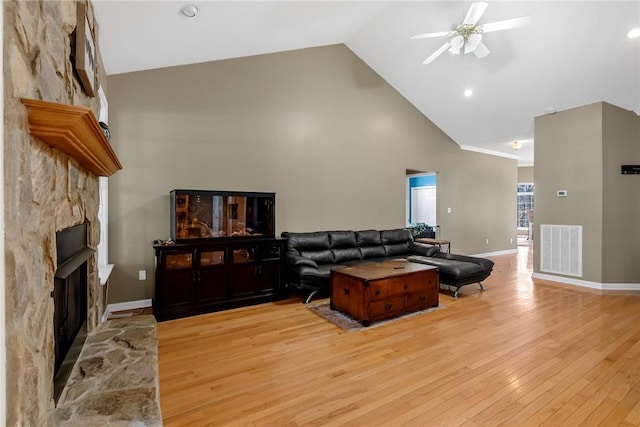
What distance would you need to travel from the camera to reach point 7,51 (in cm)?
97

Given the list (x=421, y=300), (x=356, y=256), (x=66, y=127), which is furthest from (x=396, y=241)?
(x=66, y=127)

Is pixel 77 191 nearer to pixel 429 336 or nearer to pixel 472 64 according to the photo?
pixel 429 336

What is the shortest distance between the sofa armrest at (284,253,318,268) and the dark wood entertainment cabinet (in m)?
0.14

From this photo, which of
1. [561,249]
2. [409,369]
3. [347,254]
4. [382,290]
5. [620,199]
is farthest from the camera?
[561,249]

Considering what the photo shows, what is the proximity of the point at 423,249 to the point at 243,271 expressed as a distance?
309 cm

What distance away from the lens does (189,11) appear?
2.73 m

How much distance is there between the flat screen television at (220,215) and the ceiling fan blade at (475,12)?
3.06m

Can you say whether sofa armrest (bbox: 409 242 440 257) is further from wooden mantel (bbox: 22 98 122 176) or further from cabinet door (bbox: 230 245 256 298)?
wooden mantel (bbox: 22 98 122 176)

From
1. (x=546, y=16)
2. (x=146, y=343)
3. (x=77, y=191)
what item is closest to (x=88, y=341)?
(x=146, y=343)

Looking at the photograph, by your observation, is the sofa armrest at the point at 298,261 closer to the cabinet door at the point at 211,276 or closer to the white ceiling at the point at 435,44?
the cabinet door at the point at 211,276

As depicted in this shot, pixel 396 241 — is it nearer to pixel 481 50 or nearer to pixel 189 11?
pixel 481 50

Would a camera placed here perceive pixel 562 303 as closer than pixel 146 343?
No

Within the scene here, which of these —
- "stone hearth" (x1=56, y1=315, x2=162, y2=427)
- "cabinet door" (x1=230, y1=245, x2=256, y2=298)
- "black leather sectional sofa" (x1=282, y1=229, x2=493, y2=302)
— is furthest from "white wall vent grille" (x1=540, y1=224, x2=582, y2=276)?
"stone hearth" (x1=56, y1=315, x2=162, y2=427)

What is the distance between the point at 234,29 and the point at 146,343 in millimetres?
3189
